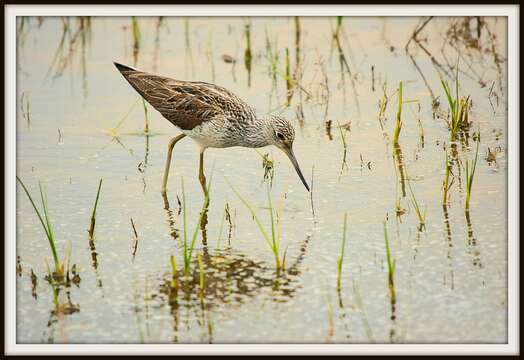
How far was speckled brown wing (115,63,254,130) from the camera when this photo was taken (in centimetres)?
1038

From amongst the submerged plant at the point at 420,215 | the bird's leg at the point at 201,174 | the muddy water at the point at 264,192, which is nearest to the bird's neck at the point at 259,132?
the muddy water at the point at 264,192

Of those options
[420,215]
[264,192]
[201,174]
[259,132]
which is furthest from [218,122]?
[420,215]

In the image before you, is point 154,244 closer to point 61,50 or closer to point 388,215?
point 388,215

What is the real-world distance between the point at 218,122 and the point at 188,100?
49cm

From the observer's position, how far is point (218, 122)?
10266 millimetres

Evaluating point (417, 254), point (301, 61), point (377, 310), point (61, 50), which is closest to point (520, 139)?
point (417, 254)

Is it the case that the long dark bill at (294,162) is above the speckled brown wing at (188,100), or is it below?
below

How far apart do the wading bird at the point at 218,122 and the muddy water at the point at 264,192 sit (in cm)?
36

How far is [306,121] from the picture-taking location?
12203 millimetres

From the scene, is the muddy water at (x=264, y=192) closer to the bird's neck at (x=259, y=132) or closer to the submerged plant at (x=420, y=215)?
the submerged plant at (x=420, y=215)

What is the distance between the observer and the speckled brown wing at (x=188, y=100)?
1038 centimetres

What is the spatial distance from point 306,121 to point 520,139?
431 centimetres

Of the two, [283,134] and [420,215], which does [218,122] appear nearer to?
[283,134]

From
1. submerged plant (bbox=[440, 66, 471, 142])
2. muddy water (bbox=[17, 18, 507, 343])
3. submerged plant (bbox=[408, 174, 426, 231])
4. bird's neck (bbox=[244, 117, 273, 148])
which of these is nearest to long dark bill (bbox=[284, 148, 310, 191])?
muddy water (bbox=[17, 18, 507, 343])
